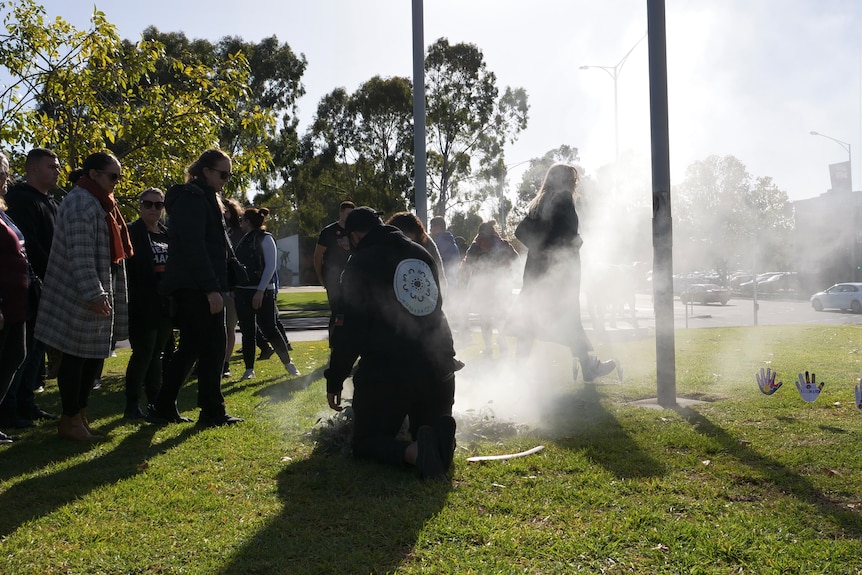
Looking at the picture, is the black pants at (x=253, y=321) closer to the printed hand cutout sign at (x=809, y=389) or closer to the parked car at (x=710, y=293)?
the printed hand cutout sign at (x=809, y=389)

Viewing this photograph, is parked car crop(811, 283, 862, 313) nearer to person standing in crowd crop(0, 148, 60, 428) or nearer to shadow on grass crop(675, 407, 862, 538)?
shadow on grass crop(675, 407, 862, 538)

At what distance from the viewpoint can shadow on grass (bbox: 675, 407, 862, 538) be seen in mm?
2980

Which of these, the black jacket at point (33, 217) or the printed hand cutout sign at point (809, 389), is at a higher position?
the black jacket at point (33, 217)

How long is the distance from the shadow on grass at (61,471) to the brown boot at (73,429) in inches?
2.6

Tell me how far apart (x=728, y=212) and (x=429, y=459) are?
14.1 metres

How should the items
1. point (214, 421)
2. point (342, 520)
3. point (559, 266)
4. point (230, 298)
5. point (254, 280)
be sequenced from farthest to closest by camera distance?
point (230, 298) < point (254, 280) < point (559, 266) < point (214, 421) < point (342, 520)

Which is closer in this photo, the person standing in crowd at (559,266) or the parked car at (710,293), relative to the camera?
the person standing in crowd at (559,266)

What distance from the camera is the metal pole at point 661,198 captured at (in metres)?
5.45

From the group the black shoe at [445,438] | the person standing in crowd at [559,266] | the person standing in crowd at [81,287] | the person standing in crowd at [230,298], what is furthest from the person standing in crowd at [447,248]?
the black shoe at [445,438]

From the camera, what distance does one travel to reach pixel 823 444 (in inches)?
165

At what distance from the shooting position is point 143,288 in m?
5.58

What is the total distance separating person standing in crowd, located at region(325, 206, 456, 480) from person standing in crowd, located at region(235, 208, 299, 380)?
3683mm

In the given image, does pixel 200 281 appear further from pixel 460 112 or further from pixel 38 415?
pixel 460 112

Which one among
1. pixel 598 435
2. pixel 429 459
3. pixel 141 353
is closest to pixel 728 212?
pixel 598 435
